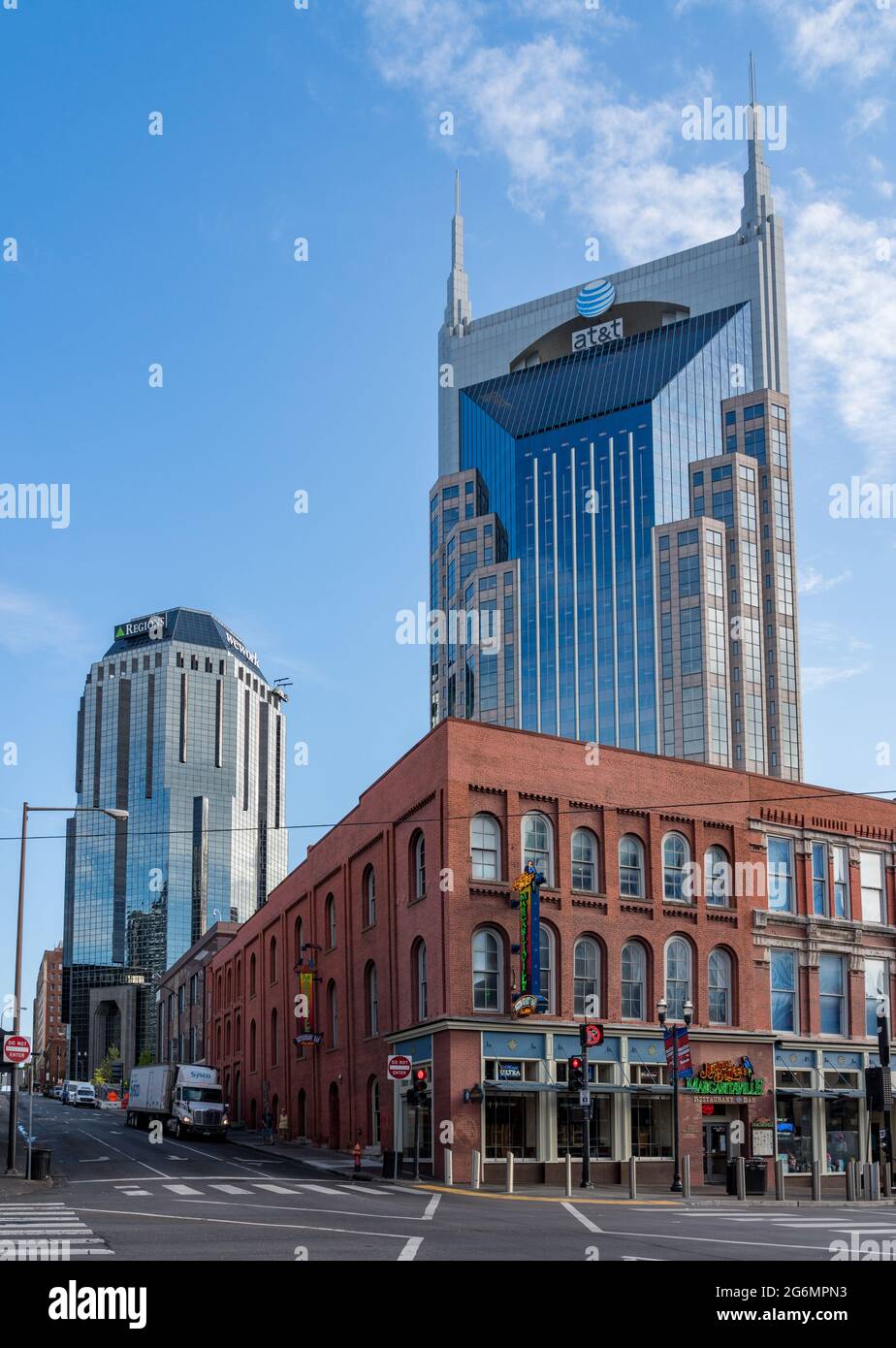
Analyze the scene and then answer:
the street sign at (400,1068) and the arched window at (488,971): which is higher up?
the arched window at (488,971)

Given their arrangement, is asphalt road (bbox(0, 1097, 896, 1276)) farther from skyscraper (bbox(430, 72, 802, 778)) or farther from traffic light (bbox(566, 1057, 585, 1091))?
skyscraper (bbox(430, 72, 802, 778))

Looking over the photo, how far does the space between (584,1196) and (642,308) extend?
482 feet

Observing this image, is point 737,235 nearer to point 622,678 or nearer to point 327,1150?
point 622,678

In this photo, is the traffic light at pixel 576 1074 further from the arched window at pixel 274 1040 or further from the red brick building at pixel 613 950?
the arched window at pixel 274 1040

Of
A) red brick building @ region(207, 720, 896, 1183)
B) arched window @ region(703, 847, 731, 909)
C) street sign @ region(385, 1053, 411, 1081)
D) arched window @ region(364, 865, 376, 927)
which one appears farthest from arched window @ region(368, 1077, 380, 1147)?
arched window @ region(703, 847, 731, 909)

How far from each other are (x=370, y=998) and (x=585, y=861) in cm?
1137

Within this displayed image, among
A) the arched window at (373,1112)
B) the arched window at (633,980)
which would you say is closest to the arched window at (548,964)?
the arched window at (633,980)

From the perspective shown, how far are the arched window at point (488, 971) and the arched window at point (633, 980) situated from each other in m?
4.77

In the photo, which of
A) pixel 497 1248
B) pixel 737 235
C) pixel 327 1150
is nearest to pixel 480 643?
pixel 737 235

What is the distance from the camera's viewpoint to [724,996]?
49.7 m

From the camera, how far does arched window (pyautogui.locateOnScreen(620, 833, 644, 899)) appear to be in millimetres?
48438

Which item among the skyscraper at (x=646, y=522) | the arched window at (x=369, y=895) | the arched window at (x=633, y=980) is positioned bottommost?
→ the arched window at (x=633, y=980)

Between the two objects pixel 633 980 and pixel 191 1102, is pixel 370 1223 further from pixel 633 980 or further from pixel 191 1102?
pixel 191 1102

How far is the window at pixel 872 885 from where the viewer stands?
176 feet
